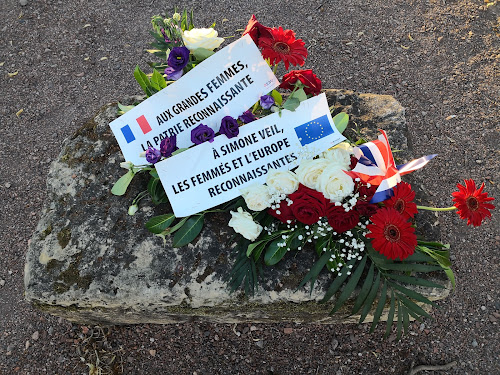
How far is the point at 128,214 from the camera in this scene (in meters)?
2.04

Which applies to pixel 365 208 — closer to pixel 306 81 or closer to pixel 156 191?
pixel 306 81

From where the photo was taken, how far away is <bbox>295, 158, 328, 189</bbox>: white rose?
5.74ft

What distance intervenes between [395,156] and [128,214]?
4.59ft

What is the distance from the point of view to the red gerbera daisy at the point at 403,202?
1675mm

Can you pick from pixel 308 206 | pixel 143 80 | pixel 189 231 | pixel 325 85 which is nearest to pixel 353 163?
pixel 308 206

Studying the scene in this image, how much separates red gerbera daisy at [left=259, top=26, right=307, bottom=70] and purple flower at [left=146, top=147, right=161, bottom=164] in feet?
2.23

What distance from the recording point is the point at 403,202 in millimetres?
1680

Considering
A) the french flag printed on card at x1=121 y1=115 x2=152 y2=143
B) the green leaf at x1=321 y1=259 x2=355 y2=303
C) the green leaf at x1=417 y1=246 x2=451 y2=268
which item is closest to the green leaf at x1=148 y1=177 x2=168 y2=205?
the french flag printed on card at x1=121 y1=115 x2=152 y2=143

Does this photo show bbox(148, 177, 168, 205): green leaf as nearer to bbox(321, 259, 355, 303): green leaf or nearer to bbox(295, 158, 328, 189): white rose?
bbox(295, 158, 328, 189): white rose

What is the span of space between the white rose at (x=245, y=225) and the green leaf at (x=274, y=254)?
0.09 m

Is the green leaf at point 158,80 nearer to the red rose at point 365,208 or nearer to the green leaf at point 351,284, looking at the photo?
the red rose at point 365,208

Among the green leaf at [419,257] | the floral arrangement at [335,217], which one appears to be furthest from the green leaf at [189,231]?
the green leaf at [419,257]

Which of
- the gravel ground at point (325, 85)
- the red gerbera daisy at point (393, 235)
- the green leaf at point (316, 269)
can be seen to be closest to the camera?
the red gerbera daisy at point (393, 235)

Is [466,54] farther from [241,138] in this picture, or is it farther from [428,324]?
[241,138]
